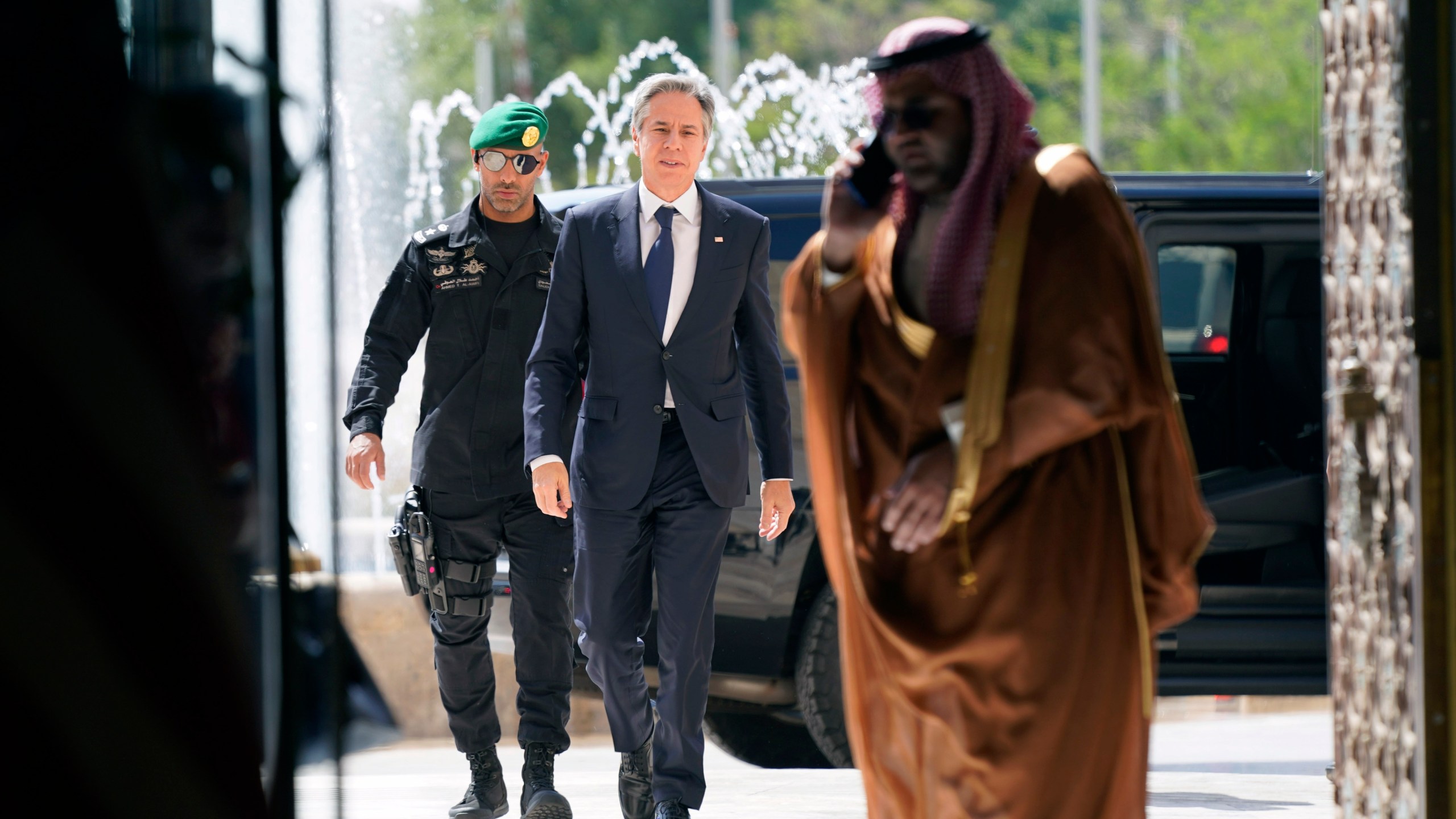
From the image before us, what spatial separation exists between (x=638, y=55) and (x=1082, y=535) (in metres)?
31.7

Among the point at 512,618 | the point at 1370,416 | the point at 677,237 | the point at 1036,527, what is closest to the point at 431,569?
the point at 512,618

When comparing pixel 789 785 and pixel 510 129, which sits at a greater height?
pixel 510 129

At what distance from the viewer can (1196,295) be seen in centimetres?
673

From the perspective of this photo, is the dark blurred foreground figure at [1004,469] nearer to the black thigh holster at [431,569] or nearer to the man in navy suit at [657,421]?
the man in navy suit at [657,421]

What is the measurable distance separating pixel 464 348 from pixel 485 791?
1.23 metres

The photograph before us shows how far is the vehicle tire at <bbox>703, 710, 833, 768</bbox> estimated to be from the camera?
21.9ft

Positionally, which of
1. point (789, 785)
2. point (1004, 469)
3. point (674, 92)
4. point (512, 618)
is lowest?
point (789, 785)

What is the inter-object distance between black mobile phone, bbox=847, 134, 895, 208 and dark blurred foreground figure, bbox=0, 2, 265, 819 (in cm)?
121

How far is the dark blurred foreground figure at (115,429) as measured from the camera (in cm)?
258

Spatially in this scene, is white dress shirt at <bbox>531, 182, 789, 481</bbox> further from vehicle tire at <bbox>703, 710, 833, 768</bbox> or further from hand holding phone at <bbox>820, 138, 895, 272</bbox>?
vehicle tire at <bbox>703, 710, 833, 768</bbox>

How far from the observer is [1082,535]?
10.5 feet

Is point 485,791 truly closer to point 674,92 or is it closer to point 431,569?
point 431,569

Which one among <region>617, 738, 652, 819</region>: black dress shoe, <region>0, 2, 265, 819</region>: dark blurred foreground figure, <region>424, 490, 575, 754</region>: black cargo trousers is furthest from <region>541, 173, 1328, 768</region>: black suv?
<region>0, 2, 265, 819</region>: dark blurred foreground figure

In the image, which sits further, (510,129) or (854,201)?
(510,129)
